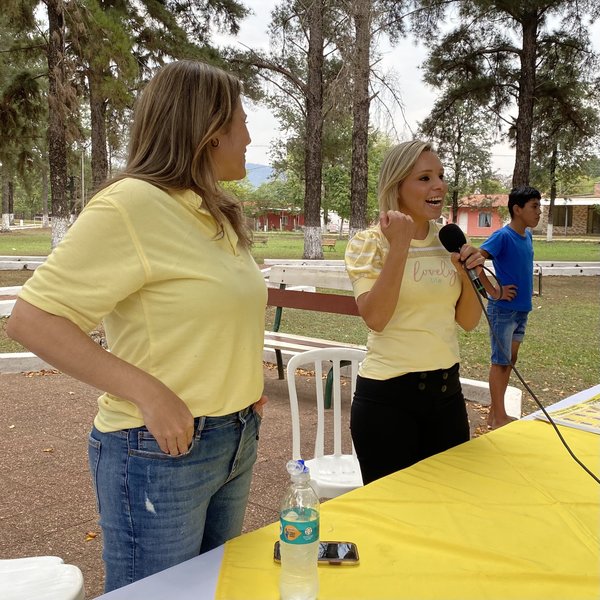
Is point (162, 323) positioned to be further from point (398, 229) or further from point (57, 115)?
point (57, 115)

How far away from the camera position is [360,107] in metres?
15.1

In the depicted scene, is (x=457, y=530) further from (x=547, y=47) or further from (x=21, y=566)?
(x=547, y=47)

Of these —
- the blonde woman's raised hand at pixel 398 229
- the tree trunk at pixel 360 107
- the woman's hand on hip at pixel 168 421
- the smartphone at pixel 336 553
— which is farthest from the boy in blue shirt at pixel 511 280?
the tree trunk at pixel 360 107

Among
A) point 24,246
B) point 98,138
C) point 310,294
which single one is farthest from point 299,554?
point 24,246

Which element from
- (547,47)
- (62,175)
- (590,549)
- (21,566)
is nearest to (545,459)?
(590,549)

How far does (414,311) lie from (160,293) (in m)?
1.05

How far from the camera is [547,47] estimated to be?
1561cm

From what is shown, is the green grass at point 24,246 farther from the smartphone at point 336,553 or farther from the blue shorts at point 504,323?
the smartphone at point 336,553

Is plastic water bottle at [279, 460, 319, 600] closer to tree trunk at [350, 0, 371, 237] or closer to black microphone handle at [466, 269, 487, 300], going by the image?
black microphone handle at [466, 269, 487, 300]

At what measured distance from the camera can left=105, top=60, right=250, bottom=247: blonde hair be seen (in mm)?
1393

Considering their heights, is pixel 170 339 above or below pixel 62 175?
below

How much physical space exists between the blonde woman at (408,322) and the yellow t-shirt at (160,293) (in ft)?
2.38

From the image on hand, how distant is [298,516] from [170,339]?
44 centimetres

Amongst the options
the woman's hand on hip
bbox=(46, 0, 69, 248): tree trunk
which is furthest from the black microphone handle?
bbox=(46, 0, 69, 248): tree trunk
